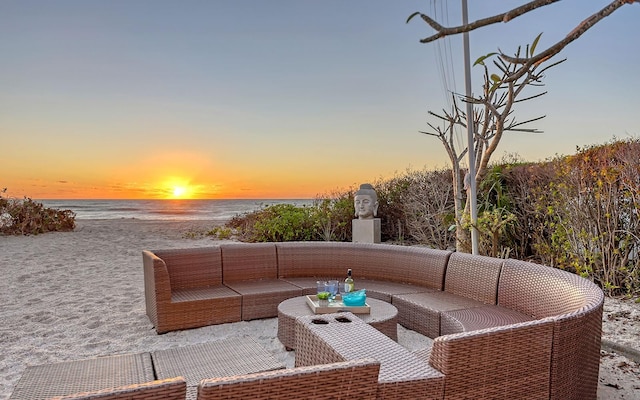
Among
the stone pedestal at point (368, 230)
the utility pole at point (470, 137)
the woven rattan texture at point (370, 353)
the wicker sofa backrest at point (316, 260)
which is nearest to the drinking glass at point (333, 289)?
the woven rattan texture at point (370, 353)

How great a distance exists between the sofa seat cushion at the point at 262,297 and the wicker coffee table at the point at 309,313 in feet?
1.95

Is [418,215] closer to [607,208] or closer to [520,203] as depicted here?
[520,203]

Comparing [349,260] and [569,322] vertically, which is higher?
[569,322]

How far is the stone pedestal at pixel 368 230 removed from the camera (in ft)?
28.0

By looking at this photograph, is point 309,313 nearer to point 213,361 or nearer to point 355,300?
point 355,300

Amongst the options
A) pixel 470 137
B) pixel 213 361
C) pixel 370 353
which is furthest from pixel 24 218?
pixel 370 353

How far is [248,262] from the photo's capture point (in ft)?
17.0

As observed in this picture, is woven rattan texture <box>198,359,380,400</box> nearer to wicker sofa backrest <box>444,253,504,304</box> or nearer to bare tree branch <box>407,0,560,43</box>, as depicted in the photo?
bare tree branch <box>407,0,560,43</box>

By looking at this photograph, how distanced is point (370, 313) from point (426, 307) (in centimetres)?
57

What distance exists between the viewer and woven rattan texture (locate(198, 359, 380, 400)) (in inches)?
53.1

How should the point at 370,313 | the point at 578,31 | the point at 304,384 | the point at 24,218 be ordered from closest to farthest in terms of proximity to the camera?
the point at 578,31 < the point at 304,384 < the point at 370,313 < the point at 24,218

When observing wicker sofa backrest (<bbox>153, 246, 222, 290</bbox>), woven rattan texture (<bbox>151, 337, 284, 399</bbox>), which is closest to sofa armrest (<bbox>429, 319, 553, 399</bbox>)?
woven rattan texture (<bbox>151, 337, 284, 399</bbox>)

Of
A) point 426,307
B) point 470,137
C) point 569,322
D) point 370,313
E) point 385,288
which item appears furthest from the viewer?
point 470,137

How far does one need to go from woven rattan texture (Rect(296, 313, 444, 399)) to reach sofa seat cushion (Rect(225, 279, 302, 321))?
1561mm
